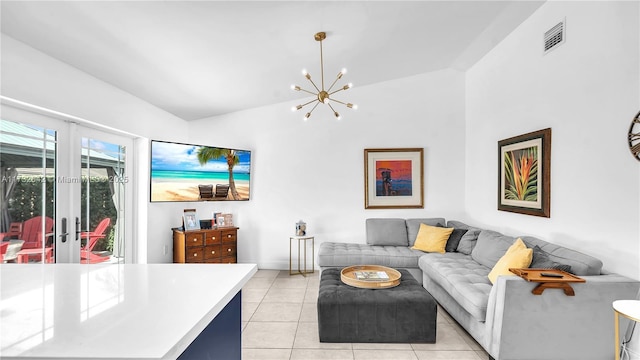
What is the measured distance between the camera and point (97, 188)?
3.30 meters

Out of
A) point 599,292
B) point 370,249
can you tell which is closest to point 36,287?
point 599,292

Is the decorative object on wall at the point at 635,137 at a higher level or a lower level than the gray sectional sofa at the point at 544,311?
higher

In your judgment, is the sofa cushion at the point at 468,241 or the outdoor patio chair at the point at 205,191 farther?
the outdoor patio chair at the point at 205,191

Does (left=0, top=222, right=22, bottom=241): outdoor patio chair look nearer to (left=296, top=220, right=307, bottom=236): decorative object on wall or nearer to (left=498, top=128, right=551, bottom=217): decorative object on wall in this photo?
(left=296, top=220, right=307, bottom=236): decorative object on wall

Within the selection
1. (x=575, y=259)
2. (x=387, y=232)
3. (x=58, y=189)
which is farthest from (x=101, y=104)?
(x=575, y=259)

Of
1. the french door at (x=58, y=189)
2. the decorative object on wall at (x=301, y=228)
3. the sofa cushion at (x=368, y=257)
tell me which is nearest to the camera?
the french door at (x=58, y=189)

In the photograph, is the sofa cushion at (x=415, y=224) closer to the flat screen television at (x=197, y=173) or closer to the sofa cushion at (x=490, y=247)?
the sofa cushion at (x=490, y=247)

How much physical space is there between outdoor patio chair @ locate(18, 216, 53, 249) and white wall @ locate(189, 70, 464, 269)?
2.36m

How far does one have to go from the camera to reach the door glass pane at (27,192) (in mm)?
2338

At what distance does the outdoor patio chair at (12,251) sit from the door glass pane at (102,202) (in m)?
0.61

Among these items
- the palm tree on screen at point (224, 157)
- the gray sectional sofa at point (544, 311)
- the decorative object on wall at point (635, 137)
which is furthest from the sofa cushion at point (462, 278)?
the palm tree on screen at point (224, 157)

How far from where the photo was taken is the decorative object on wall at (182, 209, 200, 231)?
14.4 feet

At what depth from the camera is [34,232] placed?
2.59 m

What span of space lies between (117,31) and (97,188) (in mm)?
1767
